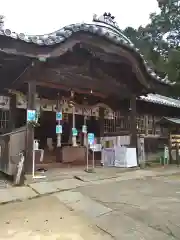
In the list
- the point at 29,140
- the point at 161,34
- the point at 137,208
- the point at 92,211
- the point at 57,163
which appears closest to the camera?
the point at 92,211

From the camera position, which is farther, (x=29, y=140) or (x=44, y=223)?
(x=29, y=140)

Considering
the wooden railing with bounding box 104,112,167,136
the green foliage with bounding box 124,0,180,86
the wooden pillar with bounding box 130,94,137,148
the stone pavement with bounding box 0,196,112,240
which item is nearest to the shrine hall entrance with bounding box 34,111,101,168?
the wooden railing with bounding box 104,112,167,136

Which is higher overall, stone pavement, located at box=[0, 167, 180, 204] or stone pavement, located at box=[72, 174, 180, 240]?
stone pavement, located at box=[0, 167, 180, 204]

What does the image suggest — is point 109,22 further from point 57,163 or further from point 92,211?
point 92,211

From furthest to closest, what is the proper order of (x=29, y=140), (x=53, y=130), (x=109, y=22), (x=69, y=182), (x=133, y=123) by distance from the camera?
1. (x=53, y=130)
2. (x=133, y=123)
3. (x=109, y=22)
4. (x=29, y=140)
5. (x=69, y=182)

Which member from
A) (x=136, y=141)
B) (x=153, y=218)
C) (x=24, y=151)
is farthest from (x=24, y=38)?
(x=136, y=141)

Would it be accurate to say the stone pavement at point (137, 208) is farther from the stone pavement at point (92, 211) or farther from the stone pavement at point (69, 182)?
the stone pavement at point (69, 182)

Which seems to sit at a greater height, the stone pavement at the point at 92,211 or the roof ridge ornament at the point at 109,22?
the roof ridge ornament at the point at 109,22

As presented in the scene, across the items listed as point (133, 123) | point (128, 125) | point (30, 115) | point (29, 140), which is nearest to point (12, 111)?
point (30, 115)

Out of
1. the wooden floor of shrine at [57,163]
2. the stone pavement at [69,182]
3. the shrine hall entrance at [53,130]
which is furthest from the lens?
the shrine hall entrance at [53,130]

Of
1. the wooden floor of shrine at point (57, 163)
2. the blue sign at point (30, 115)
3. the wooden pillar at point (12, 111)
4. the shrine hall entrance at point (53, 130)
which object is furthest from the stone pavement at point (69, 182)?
the shrine hall entrance at point (53, 130)

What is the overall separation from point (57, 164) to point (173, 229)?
7.23 meters

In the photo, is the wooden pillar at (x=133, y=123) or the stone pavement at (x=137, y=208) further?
the wooden pillar at (x=133, y=123)

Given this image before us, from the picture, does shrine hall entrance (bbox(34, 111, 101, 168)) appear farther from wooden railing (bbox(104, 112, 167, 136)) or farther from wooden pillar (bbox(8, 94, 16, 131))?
wooden pillar (bbox(8, 94, 16, 131))
